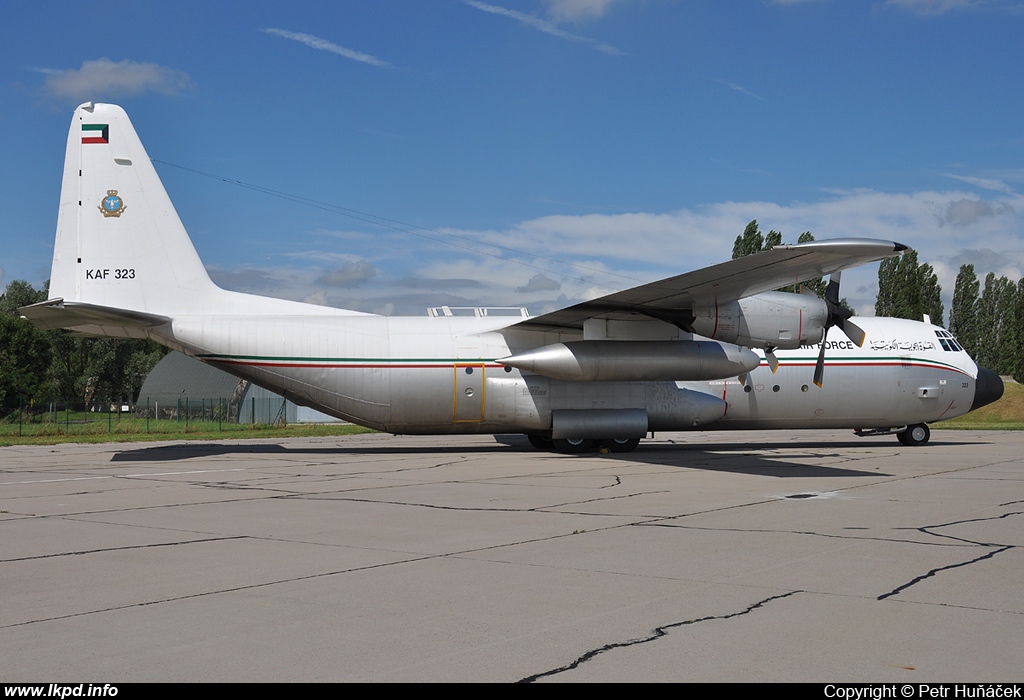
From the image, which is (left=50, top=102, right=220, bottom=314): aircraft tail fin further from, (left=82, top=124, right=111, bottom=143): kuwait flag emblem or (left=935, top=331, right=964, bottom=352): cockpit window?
(left=935, top=331, right=964, bottom=352): cockpit window

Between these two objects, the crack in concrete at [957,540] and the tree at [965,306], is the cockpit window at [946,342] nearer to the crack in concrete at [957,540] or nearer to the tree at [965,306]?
the crack in concrete at [957,540]

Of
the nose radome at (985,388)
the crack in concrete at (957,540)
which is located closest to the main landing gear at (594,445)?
the nose radome at (985,388)

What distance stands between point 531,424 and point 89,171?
41.1ft

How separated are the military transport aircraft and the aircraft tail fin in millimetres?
34

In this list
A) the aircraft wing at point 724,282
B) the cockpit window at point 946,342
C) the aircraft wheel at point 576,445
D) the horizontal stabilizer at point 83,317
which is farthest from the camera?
the cockpit window at point 946,342

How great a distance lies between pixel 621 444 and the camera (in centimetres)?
2277

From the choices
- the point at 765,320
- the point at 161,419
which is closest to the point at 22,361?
the point at 161,419

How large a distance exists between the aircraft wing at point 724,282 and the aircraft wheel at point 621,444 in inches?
125

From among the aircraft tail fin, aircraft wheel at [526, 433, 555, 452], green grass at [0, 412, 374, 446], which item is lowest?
green grass at [0, 412, 374, 446]

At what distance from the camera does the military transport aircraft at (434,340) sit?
20.6 meters

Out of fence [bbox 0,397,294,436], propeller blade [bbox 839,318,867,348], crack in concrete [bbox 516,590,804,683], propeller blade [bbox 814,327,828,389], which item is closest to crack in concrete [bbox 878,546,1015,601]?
crack in concrete [bbox 516,590,804,683]

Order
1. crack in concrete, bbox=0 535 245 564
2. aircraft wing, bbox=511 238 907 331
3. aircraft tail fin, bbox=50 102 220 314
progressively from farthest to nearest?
aircraft tail fin, bbox=50 102 220 314 < aircraft wing, bbox=511 238 907 331 < crack in concrete, bbox=0 535 245 564

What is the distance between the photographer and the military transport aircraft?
2062 centimetres

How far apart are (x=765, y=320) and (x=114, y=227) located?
1588 centimetres
